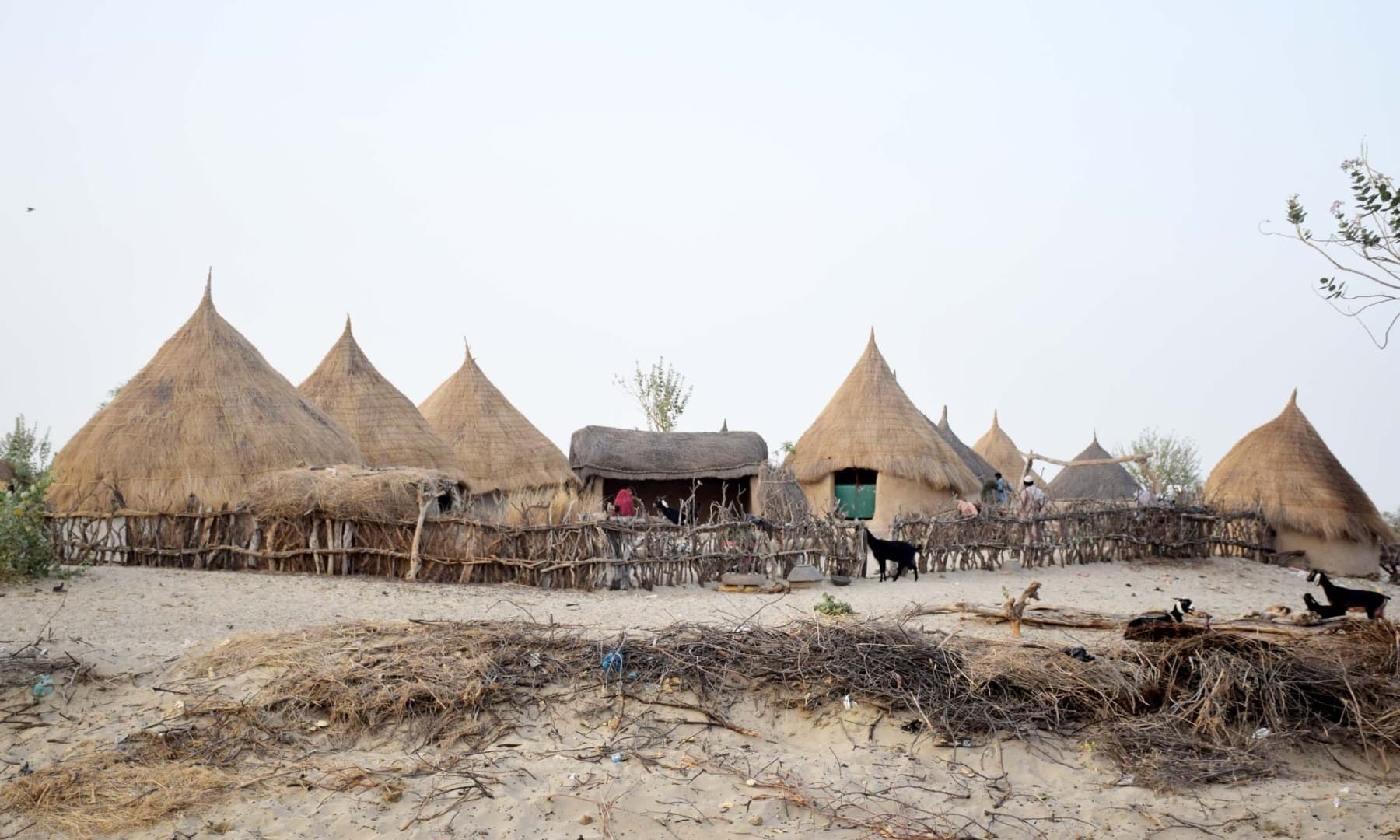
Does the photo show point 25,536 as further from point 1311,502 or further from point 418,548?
point 1311,502

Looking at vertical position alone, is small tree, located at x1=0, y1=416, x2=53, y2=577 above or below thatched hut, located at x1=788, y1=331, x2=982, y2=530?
below

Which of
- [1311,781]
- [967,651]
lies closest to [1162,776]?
[1311,781]

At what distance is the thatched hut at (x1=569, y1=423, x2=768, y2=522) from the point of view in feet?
62.2

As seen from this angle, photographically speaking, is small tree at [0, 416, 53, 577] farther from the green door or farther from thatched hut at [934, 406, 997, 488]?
thatched hut at [934, 406, 997, 488]

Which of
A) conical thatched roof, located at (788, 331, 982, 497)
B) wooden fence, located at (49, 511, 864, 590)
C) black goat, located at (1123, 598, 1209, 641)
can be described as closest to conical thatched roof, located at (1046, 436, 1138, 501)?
conical thatched roof, located at (788, 331, 982, 497)

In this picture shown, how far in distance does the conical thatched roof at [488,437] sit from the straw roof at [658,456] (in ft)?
1.98

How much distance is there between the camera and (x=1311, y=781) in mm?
5199

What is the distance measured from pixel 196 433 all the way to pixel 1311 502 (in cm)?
1526

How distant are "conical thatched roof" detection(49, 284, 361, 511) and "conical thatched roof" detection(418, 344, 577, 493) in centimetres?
382

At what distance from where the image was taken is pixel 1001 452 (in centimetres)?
2831

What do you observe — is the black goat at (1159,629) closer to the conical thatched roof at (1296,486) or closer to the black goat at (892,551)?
the black goat at (892,551)

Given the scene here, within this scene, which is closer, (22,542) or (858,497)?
(22,542)

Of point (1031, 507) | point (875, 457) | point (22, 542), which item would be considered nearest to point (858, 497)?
point (875, 457)

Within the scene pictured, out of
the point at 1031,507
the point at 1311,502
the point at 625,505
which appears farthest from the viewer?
the point at 1311,502
